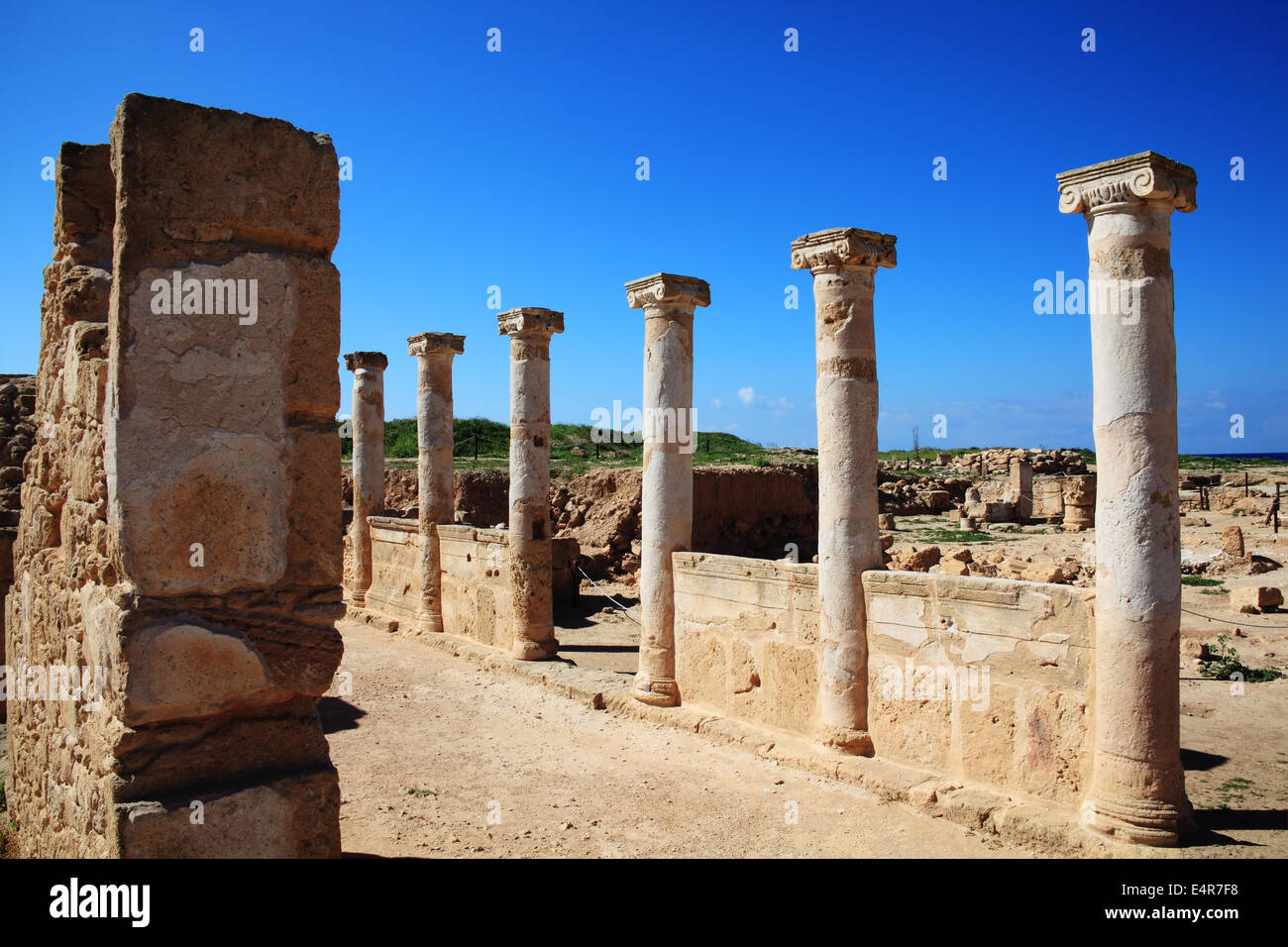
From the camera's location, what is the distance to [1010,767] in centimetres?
610

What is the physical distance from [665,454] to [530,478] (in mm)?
3056

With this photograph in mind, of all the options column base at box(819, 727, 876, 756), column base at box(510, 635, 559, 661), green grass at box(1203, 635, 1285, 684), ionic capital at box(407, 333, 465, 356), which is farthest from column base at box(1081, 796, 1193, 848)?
ionic capital at box(407, 333, 465, 356)

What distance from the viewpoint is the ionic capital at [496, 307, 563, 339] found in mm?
11188

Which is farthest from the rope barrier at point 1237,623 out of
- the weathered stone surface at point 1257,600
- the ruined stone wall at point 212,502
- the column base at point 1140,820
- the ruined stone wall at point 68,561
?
the ruined stone wall at point 68,561

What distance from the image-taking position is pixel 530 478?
11375 mm

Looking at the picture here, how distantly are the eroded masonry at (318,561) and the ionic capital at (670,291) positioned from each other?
1.2 inches

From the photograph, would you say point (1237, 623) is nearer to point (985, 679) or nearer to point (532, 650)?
point (985, 679)

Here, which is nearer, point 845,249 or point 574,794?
point 574,794

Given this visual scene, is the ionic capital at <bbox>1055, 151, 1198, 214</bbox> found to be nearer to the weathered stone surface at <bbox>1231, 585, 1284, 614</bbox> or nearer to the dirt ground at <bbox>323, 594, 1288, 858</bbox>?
the dirt ground at <bbox>323, 594, 1288, 858</bbox>

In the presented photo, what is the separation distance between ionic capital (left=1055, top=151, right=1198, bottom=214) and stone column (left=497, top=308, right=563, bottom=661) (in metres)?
6.91

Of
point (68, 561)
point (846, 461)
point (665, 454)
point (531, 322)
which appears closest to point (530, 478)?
point (531, 322)

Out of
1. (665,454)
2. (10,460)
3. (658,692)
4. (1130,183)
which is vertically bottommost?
(658,692)
